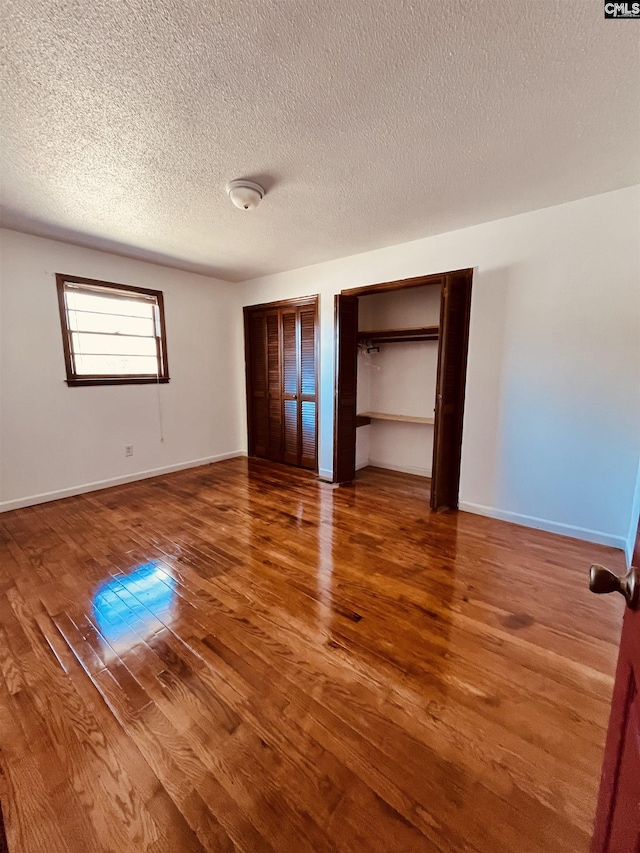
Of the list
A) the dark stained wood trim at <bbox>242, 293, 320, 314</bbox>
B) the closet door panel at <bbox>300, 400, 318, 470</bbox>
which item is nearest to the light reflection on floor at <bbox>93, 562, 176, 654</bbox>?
the closet door panel at <bbox>300, 400, 318, 470</bbox>

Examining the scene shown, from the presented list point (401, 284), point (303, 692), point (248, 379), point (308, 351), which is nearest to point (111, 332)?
point (248, 379)

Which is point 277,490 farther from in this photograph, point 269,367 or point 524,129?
point 524,129

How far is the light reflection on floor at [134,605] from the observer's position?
1.75m

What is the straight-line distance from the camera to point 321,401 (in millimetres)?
4215

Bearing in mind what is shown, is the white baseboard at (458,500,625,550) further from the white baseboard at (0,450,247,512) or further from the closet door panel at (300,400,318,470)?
the white baseboard at (0,450,247,512)

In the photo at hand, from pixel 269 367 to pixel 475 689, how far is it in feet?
13.3

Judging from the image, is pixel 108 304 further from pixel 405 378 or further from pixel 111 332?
pixel 405 378

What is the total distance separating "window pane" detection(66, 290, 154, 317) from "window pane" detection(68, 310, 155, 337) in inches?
2.1

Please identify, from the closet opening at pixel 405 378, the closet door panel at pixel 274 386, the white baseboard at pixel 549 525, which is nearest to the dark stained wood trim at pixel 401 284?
the closet opening at pixel 405 378

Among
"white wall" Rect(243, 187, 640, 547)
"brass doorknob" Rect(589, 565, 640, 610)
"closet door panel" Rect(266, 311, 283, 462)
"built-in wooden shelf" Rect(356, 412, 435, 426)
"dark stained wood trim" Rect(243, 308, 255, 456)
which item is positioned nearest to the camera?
"brass doorknob" Rect(589, 565, 640, 610)

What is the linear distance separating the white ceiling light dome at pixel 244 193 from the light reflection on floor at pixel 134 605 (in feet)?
8.27

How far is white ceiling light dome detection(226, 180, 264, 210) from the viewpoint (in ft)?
7.30

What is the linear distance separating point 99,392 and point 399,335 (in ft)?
11.1

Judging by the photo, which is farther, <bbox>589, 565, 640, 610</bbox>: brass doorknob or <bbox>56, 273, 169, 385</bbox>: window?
<bbox>56, 273, 169, 385</bbox>: window
